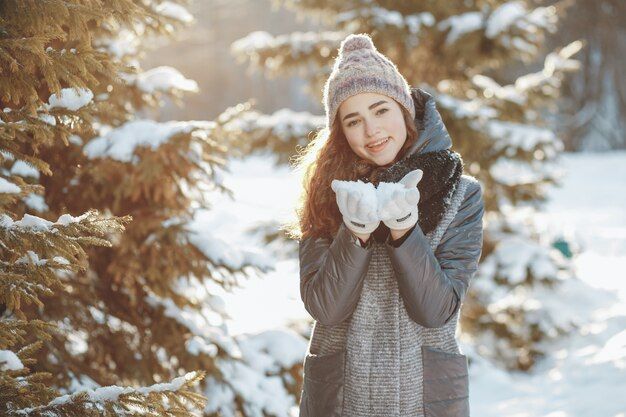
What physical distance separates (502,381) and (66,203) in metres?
5.08

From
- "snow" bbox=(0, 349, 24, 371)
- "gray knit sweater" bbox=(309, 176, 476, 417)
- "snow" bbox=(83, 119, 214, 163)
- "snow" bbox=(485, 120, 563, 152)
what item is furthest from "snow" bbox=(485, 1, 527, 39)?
"snow" bbox=(0, 349, 24, 371)

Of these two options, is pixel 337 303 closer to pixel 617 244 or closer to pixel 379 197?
pixel 379 197

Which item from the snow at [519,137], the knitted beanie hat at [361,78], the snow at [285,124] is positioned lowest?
the knitted beanie hat at [361,78]

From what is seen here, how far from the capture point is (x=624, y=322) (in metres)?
7.90

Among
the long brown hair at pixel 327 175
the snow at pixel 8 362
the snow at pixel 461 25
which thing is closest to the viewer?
the snow at pixel 8 362

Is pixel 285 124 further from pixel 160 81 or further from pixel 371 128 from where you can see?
pixel 371 128

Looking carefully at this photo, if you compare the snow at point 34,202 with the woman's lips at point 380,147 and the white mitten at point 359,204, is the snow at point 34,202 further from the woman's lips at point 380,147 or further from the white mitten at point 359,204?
the white mitten at point 359,204

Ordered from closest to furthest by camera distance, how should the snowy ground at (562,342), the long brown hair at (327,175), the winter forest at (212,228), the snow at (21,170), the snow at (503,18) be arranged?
the winter forest at (212,228) → the long brown hair at (327,175) → the snow at (21,170) → the snowy ground at (562,342) → the snow at (503,18)

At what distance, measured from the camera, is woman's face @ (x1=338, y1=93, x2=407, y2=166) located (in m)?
2.18

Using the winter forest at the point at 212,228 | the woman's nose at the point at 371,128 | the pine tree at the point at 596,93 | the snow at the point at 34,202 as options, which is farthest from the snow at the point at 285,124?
the pine tree at the point at 596,93

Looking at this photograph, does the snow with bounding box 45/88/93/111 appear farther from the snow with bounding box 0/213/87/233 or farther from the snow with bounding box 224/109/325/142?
the snow with bounding box 224/109/325/142

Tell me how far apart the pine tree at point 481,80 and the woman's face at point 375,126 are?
11.2 feet

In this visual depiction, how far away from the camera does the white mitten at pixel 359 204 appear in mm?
1722

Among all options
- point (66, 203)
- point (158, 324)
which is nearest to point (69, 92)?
point (66, 203)
